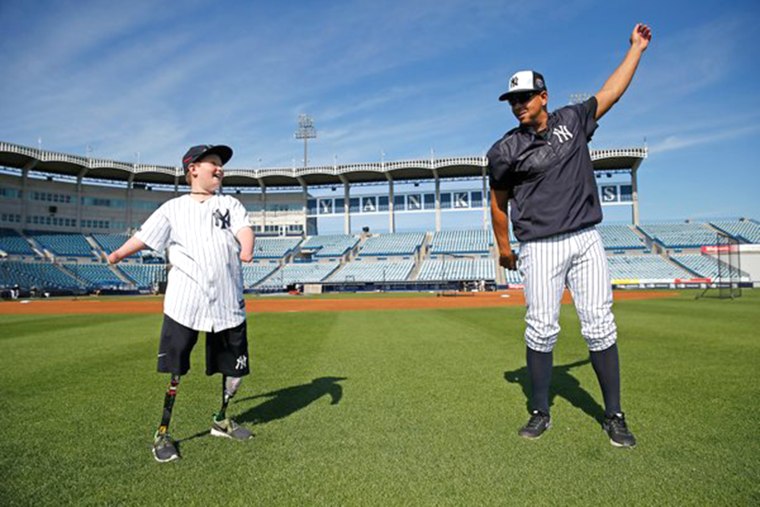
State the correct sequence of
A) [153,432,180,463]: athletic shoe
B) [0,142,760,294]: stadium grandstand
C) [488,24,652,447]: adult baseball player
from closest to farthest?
1. [153,432,180,463]: athletic shoe
2. [488,24,652,447]: adult baseball player
3. [0,142,760,294]: stadium grandstand

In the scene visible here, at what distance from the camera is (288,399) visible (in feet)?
15.4

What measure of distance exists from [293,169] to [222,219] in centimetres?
5583

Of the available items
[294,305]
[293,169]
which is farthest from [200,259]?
[293,169]

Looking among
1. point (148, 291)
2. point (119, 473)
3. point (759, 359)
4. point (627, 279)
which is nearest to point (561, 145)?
point (119, 473)

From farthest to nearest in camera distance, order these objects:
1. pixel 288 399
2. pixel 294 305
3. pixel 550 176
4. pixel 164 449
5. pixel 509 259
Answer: pixel 294 305
pixel 288 399
pixel 509 259
pixel 550 176
pixel 164 449

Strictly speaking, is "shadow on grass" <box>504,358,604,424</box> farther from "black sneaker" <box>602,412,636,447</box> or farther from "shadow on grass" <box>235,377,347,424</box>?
"shadow on grass" <box>235,377,347,424</box>

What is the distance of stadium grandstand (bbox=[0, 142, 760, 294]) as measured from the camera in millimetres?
47000

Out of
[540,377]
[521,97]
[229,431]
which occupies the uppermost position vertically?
[521,97]

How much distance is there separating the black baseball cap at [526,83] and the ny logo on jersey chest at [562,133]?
29 cm

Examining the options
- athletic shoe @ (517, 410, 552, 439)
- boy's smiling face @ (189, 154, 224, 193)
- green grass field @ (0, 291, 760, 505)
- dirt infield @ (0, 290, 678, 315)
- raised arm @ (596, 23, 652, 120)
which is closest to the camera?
green grass field @ (0, 291, 760, 505)

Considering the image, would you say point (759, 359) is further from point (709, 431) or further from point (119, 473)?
point (119, 473)

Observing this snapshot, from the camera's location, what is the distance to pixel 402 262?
53.2 metres

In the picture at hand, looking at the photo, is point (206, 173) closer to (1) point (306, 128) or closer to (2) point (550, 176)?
(2) point (550, 176)

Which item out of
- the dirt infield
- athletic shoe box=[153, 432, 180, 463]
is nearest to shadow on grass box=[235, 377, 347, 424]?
athletic shoe box=[153, 432, 180, 463]
